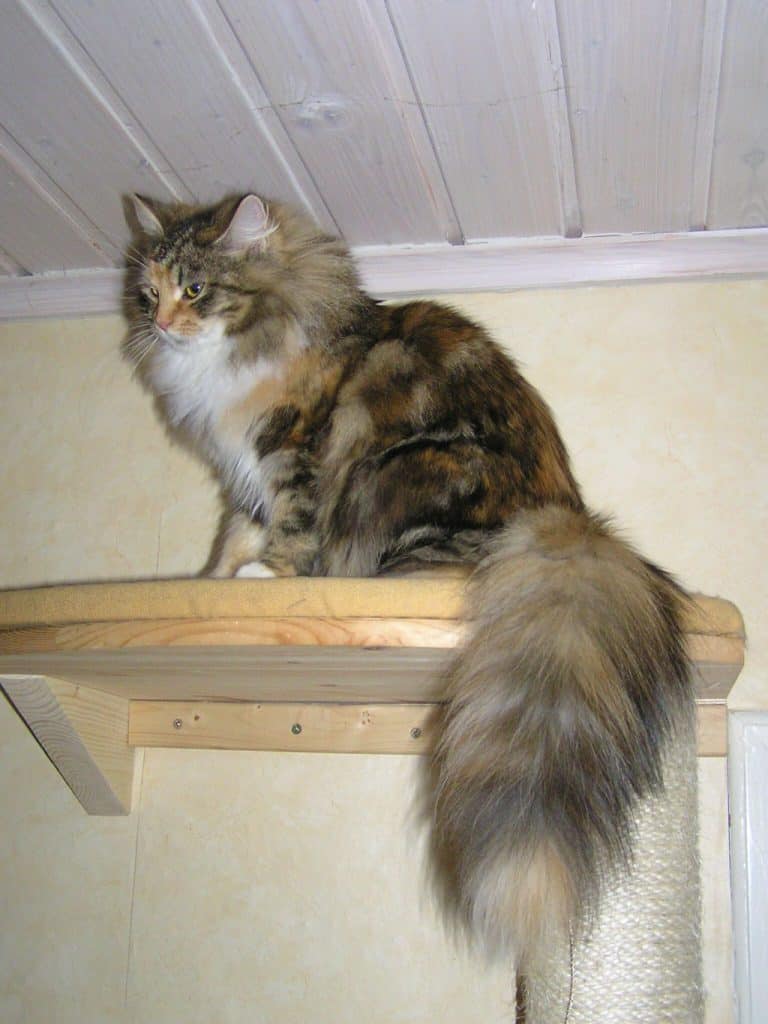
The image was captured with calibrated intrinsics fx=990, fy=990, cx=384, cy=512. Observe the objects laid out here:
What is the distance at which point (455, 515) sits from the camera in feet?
3.80

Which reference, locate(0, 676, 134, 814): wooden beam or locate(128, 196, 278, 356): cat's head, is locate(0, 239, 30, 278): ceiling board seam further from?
locate(0, 676, 134, 814): wooden beam

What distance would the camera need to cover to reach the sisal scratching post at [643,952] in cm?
100

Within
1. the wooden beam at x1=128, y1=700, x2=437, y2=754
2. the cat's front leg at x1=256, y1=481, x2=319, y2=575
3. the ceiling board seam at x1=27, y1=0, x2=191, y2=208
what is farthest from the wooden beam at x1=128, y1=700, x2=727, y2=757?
the ceiling board seam at x1=27, y1=0, x2=191, y2=208

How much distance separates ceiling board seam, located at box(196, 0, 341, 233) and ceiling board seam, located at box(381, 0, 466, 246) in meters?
0.17

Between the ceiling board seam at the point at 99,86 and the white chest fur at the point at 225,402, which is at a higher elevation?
the ceiling board seam at the point at 99,86

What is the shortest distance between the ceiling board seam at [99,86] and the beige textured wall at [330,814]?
492mm

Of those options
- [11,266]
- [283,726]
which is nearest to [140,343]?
[11,266]

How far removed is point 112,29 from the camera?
3.88 feet

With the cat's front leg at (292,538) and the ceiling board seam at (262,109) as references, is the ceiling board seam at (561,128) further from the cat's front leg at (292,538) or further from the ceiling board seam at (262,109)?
the cat's front leg at (292,538)

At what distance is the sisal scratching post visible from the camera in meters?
1.00

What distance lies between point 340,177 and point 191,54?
0.29m

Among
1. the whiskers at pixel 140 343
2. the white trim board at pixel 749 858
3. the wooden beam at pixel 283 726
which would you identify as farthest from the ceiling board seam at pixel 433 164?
the white trim board at pixel 749 858

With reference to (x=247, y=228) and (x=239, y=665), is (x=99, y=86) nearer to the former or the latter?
(x=247, y=228)

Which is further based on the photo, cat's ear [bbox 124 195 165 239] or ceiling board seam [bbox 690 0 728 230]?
cat's ear [bbox 124 195 165 239]
